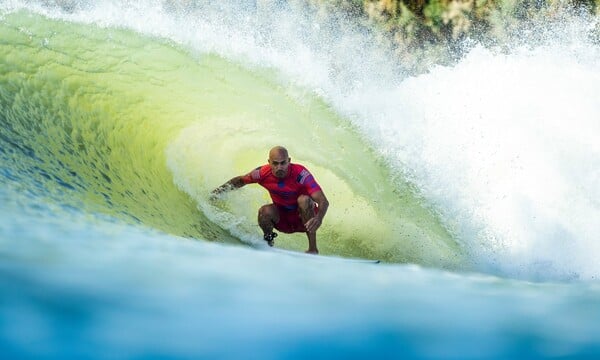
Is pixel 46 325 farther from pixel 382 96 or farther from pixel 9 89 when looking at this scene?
pixel 382 96

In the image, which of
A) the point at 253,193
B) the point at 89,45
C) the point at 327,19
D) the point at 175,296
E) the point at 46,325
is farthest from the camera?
the point at 327,19

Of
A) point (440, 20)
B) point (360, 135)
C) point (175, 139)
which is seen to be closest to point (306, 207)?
point (175, 139)

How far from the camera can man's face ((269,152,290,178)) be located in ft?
19.7

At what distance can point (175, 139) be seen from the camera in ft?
24.9

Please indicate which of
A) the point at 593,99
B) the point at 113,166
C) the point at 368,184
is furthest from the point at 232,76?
the point at 593,99

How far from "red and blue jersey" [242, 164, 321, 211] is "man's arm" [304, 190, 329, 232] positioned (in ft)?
0.14

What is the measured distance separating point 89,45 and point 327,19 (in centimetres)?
509

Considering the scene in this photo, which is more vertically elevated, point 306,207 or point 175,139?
point 175,139

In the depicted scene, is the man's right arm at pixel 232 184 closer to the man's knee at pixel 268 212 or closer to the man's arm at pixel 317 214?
the man's knee at pixel 268 212

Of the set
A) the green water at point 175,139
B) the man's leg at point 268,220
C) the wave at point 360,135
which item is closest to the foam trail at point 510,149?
the wave at point 360,135

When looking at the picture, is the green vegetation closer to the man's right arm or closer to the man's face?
the man's right arm

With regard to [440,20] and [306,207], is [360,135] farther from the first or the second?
[440,20]

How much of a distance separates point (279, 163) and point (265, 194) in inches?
43.9

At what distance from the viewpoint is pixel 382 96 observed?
9703 millimetres
